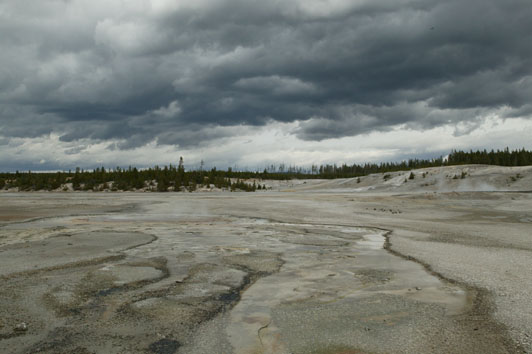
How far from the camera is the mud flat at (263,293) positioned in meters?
3.61

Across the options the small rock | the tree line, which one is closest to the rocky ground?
the small rock

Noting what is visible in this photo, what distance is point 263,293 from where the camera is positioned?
515cm

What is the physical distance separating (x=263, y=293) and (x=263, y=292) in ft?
0.15

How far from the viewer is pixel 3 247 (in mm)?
8555

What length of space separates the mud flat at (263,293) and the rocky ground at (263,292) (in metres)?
0.02

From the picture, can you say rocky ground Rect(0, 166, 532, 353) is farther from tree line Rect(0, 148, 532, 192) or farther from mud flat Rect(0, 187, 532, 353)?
tree line Rect(0, 148, 532, 192)

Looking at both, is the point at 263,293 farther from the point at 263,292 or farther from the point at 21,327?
the point at 21,327

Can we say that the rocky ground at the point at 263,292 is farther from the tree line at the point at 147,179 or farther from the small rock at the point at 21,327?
the tree line at the point at 147,179

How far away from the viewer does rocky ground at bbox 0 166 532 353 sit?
3.61m

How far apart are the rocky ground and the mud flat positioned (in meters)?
0.02

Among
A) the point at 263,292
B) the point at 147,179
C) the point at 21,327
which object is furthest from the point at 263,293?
the point at 147,179

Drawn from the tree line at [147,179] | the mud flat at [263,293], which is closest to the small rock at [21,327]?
the mud flat at [263,293]

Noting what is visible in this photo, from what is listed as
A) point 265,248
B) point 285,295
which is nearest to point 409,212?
point 265,248

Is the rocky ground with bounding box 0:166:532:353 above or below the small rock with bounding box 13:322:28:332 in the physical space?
below
